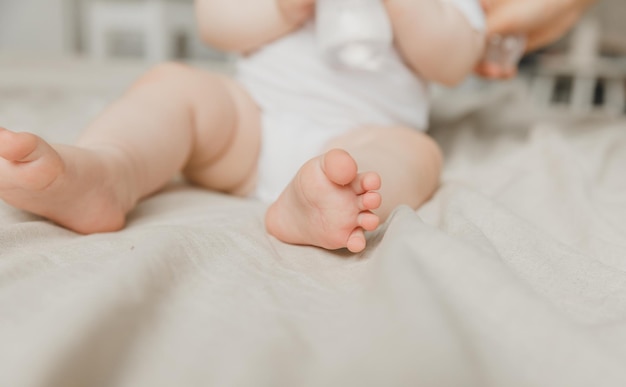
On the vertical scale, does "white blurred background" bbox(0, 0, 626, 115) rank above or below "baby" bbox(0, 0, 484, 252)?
below

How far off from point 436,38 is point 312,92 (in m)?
0.18

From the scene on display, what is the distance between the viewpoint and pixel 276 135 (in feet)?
2.66

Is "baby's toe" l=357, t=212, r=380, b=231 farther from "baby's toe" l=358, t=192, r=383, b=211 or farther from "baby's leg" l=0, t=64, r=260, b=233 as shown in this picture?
"baby's leg" l=0, t=64, r=260, b=233

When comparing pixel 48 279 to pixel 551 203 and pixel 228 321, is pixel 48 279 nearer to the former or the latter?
pixel 228 321

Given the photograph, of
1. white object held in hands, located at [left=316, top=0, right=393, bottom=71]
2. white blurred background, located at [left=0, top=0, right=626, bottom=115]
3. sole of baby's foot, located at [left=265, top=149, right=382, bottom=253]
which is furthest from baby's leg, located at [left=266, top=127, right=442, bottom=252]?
white blurred background, located at [left=0, top=0, right=626, bottom=115]

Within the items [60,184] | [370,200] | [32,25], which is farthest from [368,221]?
[32,25]

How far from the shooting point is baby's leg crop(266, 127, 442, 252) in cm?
47

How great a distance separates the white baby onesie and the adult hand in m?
0.04

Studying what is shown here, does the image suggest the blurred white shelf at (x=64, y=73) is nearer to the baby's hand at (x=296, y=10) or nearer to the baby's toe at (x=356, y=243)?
the baby's hand at (x=296, y=10)

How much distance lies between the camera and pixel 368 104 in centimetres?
85

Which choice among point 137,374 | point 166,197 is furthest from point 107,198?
point 137,374

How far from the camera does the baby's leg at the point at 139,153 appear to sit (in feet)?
1.61

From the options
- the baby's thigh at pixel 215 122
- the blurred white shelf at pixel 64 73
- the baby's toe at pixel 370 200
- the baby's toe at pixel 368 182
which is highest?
the baby's toe at pixel 368 182

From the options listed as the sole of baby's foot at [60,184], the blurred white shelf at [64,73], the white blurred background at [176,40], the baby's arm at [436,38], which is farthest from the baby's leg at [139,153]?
the white blurred background at [176,40]
